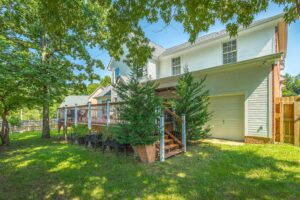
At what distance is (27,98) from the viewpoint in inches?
331

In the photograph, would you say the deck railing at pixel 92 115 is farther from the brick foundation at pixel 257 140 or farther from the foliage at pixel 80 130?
the brick foundation at pixel 257 140

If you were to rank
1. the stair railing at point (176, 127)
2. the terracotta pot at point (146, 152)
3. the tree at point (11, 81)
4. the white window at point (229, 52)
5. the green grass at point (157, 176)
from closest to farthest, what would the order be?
1. the green grass at point (157, 176)
2. the terracotta pot at point (146, 152)
3. the stair railing at point (176, 127)
4. the tree at point (11, 81)
5. the white window at point (229, 52)

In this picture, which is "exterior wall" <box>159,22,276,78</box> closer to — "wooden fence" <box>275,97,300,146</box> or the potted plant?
"wooden fence" <box>275,97,300,146</box>

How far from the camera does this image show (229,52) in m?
9.89

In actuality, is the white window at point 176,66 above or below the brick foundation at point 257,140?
above

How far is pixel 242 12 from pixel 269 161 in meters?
4.42

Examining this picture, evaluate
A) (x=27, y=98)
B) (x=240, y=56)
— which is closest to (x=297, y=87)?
(x=240, y=56)

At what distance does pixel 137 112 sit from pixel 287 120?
670cm

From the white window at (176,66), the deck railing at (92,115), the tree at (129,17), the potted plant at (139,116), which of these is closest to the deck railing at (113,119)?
the deck railing at (92,115)

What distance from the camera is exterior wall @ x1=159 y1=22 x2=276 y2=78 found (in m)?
8.61

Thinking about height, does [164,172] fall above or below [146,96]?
below

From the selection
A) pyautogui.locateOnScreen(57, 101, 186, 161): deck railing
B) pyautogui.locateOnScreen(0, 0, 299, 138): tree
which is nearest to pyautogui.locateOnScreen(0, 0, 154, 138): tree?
pyautogui.locateOnScreen(0, 0, 299, 138): tree

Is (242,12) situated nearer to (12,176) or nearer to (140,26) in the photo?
(140,26)

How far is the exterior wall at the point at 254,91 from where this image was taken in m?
7.54
